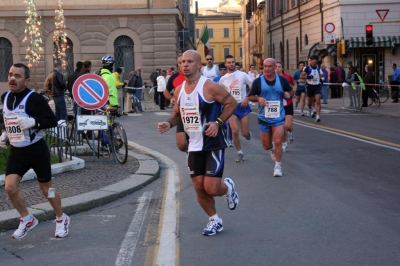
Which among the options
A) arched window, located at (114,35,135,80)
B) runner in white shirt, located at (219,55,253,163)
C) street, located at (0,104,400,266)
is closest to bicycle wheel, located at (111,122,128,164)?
street, located at (0,104,400,266)

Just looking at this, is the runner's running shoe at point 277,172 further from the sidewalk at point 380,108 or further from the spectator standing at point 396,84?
the spectator standing at point 396,84

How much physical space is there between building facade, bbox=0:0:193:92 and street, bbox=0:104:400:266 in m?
28.1

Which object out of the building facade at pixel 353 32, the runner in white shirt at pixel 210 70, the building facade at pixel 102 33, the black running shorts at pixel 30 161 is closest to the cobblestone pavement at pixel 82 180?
the black running shorts at pixel 30 161

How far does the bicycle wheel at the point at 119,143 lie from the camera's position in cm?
1210

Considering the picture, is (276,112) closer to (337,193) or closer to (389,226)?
(337,193)

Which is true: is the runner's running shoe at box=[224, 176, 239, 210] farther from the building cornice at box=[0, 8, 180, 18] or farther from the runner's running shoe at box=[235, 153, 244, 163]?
the building cornice at box=[0, 8, 180, 18]

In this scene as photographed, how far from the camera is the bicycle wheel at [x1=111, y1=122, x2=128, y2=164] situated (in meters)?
12.1

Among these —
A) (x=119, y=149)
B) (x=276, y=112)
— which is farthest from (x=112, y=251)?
(x=119, y=149)

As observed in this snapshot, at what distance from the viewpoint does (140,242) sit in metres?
6.62

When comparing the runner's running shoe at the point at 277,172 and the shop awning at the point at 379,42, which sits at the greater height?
the shop awning at the point at 379,42

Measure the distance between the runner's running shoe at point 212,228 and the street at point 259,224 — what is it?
8 cm

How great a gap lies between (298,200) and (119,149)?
15.6 ft

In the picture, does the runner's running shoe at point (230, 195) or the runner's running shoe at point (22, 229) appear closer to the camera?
the runner's running shoe at point (22, 229)

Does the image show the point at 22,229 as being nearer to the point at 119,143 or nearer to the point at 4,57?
the point at 119,143
